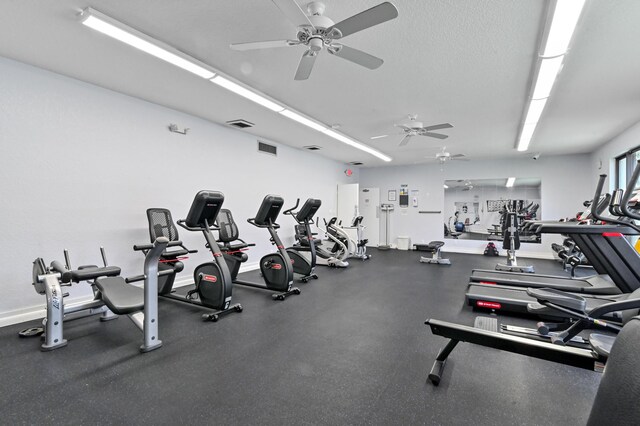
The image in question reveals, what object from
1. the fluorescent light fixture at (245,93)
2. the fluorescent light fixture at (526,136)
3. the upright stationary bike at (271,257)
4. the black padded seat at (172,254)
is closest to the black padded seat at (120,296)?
the black padded seat at (172,254)

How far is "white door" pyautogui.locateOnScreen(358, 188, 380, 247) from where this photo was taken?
9.82m

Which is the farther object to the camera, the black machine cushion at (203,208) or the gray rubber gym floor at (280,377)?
the black machine cushion at (203,208)

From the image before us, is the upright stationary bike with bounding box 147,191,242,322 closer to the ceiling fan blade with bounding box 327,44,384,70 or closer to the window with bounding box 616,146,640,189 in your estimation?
the ceiling fan blade with bounding box 327,44,384,70

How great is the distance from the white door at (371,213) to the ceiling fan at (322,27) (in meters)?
7.56

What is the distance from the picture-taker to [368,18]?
1908mm

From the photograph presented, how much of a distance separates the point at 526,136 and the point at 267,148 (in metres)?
5.15

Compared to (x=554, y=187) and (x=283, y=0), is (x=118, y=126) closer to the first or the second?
(x=283, y=0)

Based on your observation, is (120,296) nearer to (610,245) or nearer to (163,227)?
(163,227)

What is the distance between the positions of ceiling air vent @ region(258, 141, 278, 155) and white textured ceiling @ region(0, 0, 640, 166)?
1.11 m

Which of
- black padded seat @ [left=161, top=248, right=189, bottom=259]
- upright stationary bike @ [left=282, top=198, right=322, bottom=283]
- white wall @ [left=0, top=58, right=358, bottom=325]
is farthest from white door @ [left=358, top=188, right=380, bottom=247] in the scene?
black padded seat @ [left=161, top=248, right=189, bottom=259]

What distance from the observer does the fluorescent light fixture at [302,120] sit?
14.9ft

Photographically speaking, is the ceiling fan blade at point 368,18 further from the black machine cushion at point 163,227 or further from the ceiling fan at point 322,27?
the black machine cushion at point 163,227

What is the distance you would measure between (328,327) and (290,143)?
4.70 meters

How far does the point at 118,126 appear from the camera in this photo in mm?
3971
